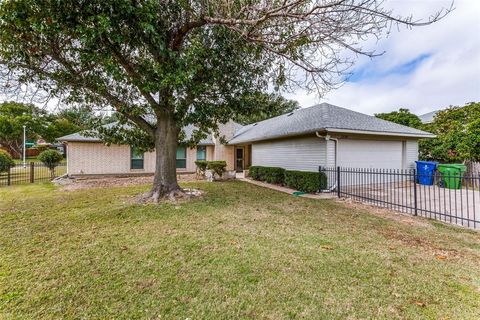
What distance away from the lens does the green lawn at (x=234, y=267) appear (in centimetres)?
248

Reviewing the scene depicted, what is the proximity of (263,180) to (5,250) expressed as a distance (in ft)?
37.2

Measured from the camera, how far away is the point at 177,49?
751 cm

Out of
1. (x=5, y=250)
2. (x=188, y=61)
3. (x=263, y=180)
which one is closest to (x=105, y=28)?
(x=188, y=61)

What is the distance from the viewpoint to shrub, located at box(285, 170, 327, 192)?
9.33 metres

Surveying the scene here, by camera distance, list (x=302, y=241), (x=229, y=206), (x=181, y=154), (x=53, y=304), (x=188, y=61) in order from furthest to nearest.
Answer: (x=181, y=154), (x=229, y=206), (x=188, y=61), (x=302, y=241), (x=53, y=304)

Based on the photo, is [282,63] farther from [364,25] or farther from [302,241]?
[302,241]

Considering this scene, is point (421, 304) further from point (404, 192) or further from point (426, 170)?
point (426, 170)

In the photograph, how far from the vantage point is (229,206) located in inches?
287

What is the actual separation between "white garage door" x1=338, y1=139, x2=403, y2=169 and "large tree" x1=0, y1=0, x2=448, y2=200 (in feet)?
16.1

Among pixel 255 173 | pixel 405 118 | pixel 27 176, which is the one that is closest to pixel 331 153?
pixel 255 173

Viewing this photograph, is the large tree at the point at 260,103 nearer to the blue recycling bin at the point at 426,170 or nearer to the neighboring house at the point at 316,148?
the neighboring house at the point at 316,148

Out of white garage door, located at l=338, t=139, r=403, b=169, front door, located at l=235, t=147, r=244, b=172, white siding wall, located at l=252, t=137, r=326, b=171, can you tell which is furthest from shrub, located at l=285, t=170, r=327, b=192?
front door, located at l=235, t=147, r=244, b=172

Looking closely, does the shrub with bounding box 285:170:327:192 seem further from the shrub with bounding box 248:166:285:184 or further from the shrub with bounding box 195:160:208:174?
the shrub with bounding box 195:160:208:174

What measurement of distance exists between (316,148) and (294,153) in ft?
5.56
